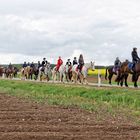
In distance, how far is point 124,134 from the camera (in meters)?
13.0

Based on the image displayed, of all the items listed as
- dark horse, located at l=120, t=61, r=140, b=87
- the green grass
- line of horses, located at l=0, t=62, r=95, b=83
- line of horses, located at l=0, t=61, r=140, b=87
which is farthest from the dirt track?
line of horses, located at l=0, t=62, r=95, b=83

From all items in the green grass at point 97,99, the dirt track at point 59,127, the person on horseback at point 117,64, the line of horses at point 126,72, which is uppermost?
the person on horseback at point 117,64

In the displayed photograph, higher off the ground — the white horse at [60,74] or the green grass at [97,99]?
the white horse at [60,74]

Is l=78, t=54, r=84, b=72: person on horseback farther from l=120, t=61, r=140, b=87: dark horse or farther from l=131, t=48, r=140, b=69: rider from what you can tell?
l=131, t=48, r=140, b=69: rider

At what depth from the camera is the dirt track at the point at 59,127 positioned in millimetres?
12109

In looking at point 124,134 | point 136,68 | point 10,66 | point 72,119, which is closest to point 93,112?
point 72,119

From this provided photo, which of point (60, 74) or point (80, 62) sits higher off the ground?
point (80, 62)

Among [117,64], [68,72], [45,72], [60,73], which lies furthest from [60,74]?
[117,64]

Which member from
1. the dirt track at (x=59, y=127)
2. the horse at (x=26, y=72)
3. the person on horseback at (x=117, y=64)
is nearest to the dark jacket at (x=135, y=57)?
the person on horseback at (x=117, y=64)

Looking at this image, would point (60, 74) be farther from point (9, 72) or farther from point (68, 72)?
point (9, 72)

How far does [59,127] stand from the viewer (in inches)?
545

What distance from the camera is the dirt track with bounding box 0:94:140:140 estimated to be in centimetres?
1211

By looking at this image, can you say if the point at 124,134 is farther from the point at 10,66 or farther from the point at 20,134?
the point at 10,66

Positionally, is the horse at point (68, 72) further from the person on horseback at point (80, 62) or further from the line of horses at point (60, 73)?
the person on horseback at point (80, 62)
